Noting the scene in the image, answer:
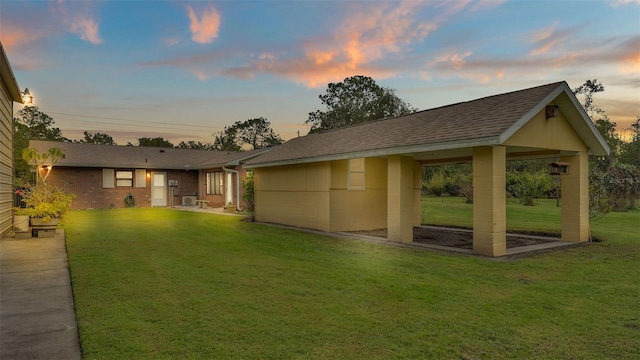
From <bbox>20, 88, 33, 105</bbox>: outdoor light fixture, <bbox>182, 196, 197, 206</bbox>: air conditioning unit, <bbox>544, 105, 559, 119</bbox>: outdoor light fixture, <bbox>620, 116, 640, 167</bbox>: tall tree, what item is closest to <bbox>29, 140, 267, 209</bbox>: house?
<bbox>182, 196, 197, 206</bbox>: air conditioning unit

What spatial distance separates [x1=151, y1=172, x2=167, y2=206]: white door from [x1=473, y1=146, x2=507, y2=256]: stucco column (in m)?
22.7

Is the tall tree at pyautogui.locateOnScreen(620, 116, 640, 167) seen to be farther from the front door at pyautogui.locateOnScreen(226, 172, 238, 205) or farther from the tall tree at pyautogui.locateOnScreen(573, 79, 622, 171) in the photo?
the front door at pyautogui.locateOnScreen(226, 172, 238, 205)

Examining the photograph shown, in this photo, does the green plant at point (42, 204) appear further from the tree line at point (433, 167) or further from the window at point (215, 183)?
the tree line at point (433, 167)

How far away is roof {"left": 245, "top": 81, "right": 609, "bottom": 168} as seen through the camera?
313 inches

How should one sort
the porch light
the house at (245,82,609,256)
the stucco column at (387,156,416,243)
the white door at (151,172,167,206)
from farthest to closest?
1. the white door at (151,172,167,206)
2. the stucco column at (387,156,416,243)
3. the porch light
4. the house at (245,82,609,256)

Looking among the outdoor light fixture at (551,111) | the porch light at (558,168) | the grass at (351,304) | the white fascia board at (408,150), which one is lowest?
the grass at (351,304)

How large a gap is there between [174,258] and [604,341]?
7079mm

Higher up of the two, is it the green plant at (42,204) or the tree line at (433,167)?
the tree line at (433,167)

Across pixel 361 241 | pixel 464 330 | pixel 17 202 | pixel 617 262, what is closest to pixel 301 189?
pixel 361 241

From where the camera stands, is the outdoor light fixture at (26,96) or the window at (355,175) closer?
the outdoor light fixture at (26,96)

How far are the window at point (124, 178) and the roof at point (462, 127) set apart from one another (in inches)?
637

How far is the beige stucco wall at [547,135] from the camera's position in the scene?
8.38 metres

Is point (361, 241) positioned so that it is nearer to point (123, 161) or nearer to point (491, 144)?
point (491, 144)

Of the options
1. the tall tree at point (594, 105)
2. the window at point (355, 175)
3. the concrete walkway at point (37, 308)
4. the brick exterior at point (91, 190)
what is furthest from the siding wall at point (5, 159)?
the tall tree at point (594, 105)
